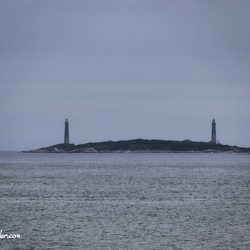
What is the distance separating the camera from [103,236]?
3722 centimetres

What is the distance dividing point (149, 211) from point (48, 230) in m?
12.2

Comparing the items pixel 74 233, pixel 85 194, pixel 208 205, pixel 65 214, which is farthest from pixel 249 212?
pixel 85 194

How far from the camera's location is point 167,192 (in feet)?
227

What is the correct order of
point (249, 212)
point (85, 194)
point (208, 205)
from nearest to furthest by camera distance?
point (249, 212)
point (208, 205)
point (85, 194)

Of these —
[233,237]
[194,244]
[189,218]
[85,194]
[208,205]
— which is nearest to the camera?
[194,244]

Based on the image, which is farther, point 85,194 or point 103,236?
point 85,194

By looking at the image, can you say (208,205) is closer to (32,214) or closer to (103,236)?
(32,214)

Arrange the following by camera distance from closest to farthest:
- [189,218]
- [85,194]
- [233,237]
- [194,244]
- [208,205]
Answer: [194,244]
[233,237]
[189,218]
[208,205]
[85,194]

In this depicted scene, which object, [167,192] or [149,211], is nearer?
[149,211]

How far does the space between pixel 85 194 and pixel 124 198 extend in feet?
20.9

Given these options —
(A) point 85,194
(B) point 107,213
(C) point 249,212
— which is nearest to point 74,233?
(B) point 107,213

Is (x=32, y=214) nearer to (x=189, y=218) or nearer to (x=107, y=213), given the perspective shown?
(x=107, y=213)

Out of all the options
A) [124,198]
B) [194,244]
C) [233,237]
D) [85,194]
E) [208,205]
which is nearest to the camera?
[194,244]

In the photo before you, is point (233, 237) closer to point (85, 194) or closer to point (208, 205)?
point (208, 205)
